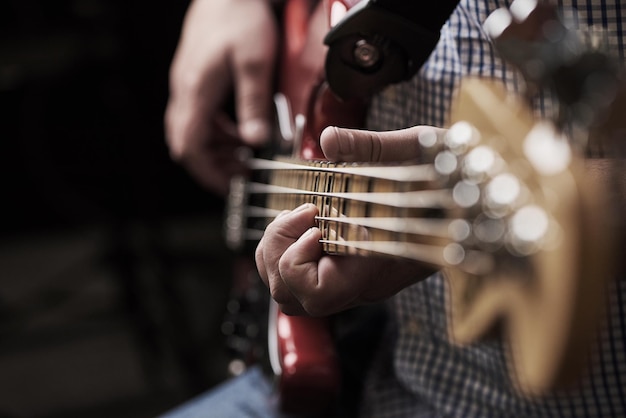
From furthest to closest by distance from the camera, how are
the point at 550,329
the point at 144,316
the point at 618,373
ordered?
1. the point at 144,316
2. the point at 618,373
3. the point at 550,329

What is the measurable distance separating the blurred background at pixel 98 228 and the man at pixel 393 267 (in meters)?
0.76

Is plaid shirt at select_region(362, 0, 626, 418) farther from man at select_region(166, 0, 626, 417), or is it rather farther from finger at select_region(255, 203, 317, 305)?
finger at select_region(255, 203, 317, 305)

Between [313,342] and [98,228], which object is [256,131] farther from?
[98,228]

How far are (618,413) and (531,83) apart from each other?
34cm

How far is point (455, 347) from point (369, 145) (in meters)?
0.24

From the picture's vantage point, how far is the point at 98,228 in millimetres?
2340

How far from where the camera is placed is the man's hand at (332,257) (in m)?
0.48

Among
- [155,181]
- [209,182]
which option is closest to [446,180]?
[209,182]

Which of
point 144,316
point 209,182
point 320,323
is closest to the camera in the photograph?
point 320,323

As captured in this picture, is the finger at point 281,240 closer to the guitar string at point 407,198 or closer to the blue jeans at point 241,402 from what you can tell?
the guitar string at point 407,198

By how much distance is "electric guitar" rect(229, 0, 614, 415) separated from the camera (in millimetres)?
312

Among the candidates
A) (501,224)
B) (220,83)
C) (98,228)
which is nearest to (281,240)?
(501,224)

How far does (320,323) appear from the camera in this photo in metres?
0.68

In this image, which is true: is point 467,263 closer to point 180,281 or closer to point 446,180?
point 446,180
